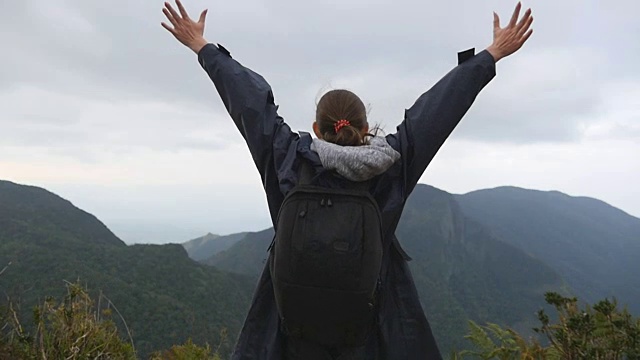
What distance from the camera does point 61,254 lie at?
119 feet

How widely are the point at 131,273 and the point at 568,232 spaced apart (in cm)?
12366

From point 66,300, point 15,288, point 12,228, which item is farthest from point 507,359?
point 12,228

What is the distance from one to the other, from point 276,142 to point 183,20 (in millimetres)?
715

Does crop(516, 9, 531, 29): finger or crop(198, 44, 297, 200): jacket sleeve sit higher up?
crop(516, 9, 531, 29): finger

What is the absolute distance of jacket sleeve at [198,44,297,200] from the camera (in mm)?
1883

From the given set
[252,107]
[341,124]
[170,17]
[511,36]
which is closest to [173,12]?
[170,17]

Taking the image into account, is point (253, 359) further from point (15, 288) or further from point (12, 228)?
point (12, 228)

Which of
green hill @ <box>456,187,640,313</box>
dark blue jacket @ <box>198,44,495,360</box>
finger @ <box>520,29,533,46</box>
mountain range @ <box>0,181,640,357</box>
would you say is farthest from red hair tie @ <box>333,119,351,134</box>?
green hill @ <box>456,187,640,313</box>

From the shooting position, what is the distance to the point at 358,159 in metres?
1.72

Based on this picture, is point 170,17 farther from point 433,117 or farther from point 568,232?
point 568,232

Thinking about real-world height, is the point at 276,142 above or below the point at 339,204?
above

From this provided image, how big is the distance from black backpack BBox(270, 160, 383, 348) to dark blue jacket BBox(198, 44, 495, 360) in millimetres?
136

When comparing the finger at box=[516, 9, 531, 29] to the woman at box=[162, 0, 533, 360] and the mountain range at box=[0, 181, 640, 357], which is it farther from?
the mountain range at box=[0, 181, 640, 357]

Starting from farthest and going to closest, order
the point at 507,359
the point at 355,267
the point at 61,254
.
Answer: the point at 61,254 → the point at 507,359 → the point at 355,267
